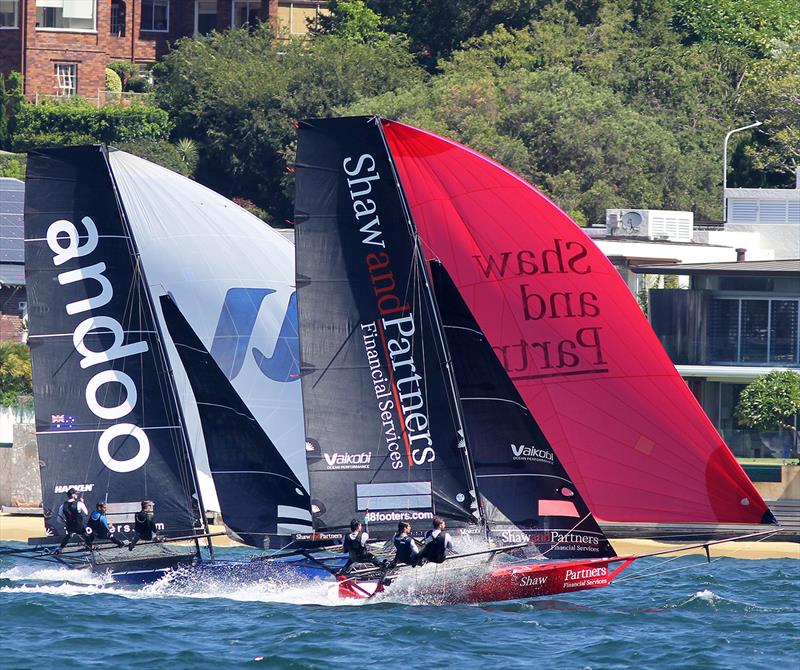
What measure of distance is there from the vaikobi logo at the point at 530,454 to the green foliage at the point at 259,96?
43.5m

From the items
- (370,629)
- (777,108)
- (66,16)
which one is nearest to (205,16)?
(66,16)

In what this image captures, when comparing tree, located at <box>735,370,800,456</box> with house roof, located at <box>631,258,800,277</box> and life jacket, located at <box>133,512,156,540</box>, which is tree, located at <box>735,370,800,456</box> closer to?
house roof, located at <box>631,258,800,277</box>

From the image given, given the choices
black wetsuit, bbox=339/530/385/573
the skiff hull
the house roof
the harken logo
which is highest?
the house roof

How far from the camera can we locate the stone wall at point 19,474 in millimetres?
37062

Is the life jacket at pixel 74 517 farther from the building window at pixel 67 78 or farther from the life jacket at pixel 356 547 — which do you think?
the building window at pixel 67 78

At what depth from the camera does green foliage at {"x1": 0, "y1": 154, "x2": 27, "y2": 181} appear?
6275 cm

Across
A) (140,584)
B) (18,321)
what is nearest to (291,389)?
(140,584)

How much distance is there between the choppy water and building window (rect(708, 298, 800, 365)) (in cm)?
1516

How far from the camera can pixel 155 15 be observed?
255 feet

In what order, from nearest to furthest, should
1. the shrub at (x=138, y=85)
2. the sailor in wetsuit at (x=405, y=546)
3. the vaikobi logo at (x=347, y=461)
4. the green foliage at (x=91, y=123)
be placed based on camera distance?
the sailor in wetsuit at (x=405, y=546) < the vaikobi logo at (x=347, y=461) < the green foliage at (x=91, y=123) < the shrub at (x=138, y=85)

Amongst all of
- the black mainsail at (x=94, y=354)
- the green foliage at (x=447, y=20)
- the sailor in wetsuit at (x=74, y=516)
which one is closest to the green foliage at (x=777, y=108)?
the green foliage at (x=447, y=20)

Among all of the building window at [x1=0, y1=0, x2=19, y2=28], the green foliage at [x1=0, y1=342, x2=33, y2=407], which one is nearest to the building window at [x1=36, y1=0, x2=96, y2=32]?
the building window at [x1=0, y1=0, x2=19, y2=28]

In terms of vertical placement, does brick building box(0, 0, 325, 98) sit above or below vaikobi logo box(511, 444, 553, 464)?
above

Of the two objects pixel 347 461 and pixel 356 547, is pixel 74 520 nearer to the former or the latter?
pixel 347 461
